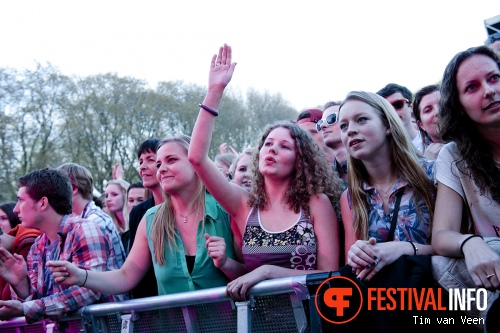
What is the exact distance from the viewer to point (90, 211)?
14.8 ft

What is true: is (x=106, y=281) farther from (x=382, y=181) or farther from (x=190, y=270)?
(x=382, y=181)

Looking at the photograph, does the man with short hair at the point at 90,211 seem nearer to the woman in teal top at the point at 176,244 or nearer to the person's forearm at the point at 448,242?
the woman in teal top at the point at 176,244

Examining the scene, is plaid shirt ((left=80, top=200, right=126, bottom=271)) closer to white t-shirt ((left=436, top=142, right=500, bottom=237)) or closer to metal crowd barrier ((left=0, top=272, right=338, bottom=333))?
metal crowd barrier ((left=0, top=272, right=338, bottom=333))

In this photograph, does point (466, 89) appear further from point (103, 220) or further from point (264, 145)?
point (103, 220)

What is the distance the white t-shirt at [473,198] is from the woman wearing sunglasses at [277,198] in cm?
78

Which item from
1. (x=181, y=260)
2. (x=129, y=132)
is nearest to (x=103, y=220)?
(x=181, y=260)

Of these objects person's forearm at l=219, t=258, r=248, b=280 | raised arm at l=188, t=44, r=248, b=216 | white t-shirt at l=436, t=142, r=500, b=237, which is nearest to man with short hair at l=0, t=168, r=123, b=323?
person's forearm at l=219, t=258, r=248, b=280

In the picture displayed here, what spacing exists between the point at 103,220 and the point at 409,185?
2.54m

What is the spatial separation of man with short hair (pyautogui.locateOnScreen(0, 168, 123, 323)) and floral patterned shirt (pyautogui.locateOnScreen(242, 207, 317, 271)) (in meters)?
1.26

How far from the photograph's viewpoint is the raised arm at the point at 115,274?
3.21m

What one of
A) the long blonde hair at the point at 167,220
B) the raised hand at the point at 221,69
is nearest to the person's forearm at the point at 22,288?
the long blonde hair at the point at 167,220

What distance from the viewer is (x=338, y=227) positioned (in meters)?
3.08

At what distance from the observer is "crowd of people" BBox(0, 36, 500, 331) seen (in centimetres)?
241

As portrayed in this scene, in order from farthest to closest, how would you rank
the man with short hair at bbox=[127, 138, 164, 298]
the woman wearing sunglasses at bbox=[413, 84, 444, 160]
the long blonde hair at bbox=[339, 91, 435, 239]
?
the man with short hair at bbox=[127, 138, 164, 298]
the woman wearing sunglasses at bbox=[413, 84, 444, 160]
the long blonde hair at bbox=[339, 91, 435, 239]
